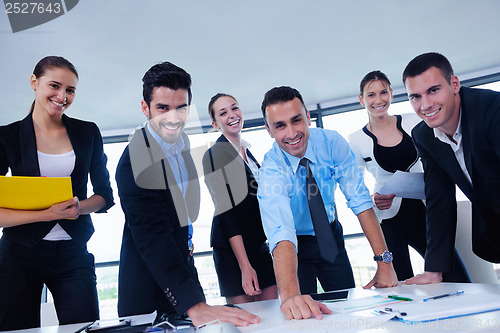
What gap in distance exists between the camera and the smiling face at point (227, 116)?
2453mm

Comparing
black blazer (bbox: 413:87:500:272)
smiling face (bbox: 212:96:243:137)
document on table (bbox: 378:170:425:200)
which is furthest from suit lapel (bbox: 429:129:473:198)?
smiling face (bbox: 212:96:243:137)

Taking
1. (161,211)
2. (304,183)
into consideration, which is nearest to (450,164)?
(304,183)

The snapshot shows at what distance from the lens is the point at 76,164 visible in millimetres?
1620

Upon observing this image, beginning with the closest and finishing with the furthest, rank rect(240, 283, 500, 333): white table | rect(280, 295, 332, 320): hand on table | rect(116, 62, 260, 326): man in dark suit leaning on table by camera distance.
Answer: rect(240, 283, 500, 333): white table
rect(280, 295, 332, 320): hand on table
rect(116, 62, 260, 326): man in dark suit leaning on table

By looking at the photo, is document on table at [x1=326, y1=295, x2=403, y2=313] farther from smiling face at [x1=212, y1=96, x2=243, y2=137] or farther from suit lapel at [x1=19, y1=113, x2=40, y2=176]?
smiling face at [x1=212, y1=96, x2=243, y2=137]

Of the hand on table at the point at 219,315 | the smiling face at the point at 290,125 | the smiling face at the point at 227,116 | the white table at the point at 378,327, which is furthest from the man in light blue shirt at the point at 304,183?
the smiling face at the point at 227,116

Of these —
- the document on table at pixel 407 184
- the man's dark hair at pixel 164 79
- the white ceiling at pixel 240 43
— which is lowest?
the document on table at pixel 407 184

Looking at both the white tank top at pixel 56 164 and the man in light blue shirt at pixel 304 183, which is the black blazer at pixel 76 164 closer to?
the white tank top at pixel 56 164

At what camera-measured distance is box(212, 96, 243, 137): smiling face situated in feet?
8.05

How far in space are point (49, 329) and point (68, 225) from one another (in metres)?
0.46

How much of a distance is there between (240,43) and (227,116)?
1.71m

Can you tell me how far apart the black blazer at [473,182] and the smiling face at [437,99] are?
3.6 inches

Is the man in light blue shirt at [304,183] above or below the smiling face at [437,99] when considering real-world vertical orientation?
below

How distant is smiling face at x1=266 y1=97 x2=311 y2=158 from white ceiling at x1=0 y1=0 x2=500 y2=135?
1.48 meters
